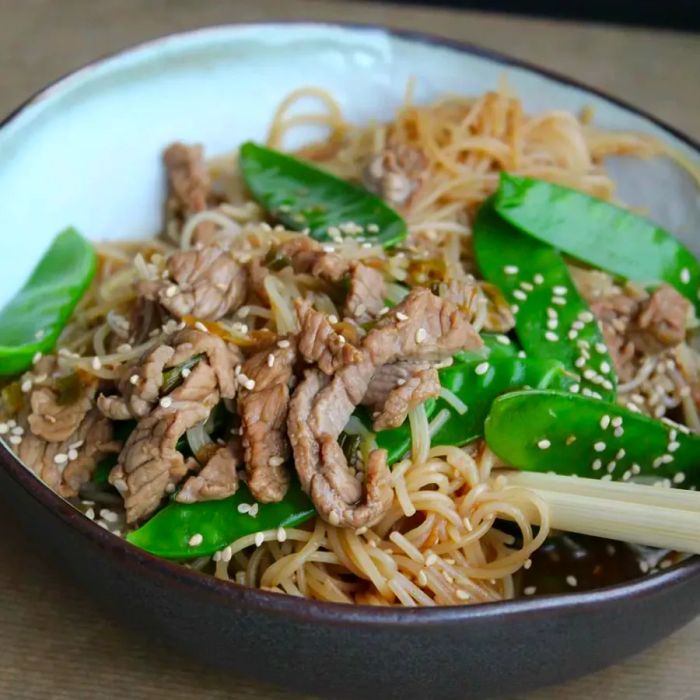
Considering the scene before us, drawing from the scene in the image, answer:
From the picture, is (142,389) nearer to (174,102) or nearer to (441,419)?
(441,419)

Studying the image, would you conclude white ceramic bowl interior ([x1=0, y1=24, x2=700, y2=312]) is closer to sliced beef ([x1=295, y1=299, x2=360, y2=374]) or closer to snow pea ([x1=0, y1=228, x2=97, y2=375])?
snow pea ([x1=0, y1=228, x2=97, y2=375])

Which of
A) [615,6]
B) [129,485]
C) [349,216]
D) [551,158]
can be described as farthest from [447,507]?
[615,6]

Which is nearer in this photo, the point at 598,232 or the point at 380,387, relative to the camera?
the point at 380,387

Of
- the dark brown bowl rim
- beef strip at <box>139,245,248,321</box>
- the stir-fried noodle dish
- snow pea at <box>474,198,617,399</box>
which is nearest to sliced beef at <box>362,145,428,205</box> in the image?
the stir-fried noodle dish

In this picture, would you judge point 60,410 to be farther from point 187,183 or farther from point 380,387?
point 187,183

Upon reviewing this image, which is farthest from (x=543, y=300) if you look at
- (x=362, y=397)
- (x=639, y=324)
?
(x=362, y=397)

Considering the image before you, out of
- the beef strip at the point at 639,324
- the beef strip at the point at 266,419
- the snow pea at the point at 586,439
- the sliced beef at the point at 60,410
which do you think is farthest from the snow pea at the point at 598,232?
the sliced beef at the point at 60,410

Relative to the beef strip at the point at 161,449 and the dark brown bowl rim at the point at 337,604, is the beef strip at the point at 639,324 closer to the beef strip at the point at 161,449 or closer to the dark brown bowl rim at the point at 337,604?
the dark brown bowl rim at the point at 337,604
